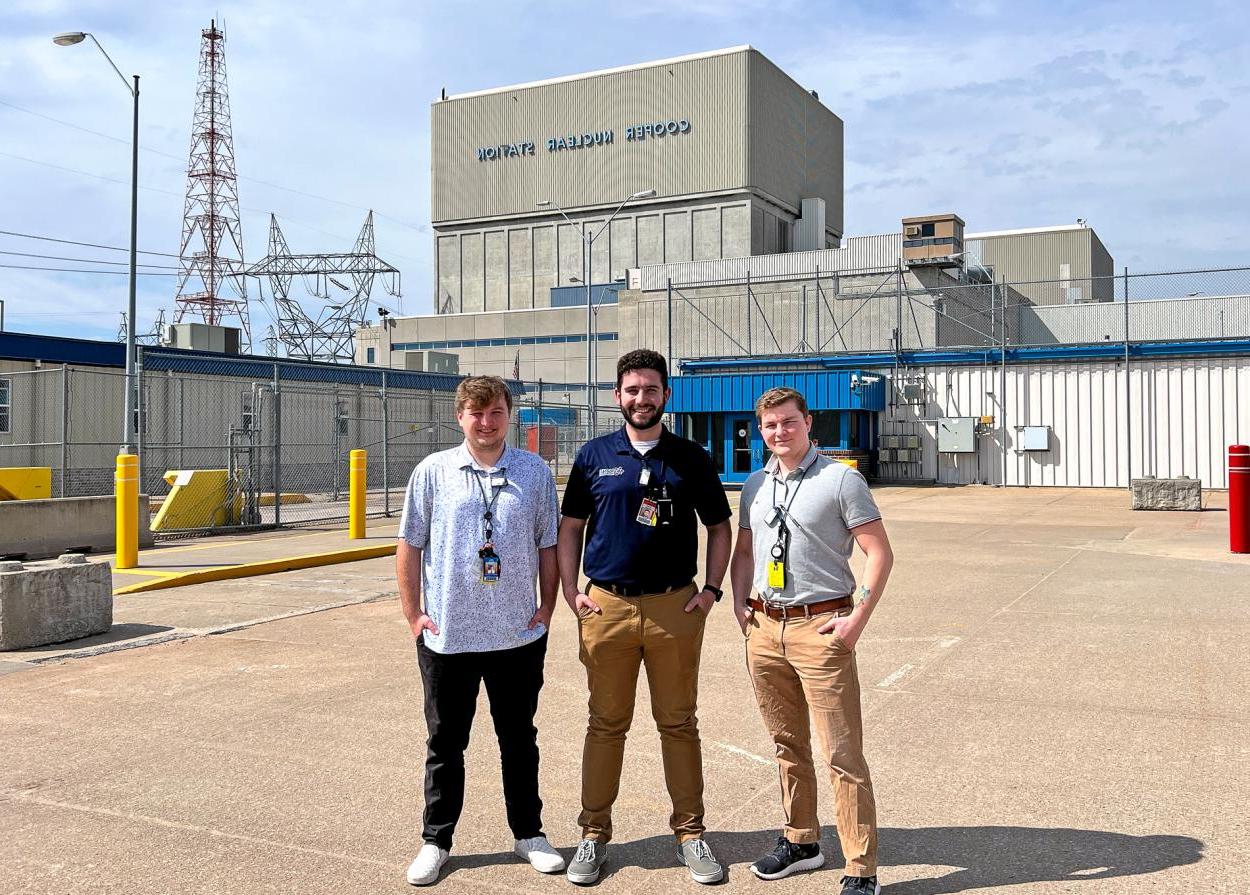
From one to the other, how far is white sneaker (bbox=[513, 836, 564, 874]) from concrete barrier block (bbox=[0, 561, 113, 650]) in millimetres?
5700

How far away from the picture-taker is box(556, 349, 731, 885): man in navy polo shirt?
4.23 meters

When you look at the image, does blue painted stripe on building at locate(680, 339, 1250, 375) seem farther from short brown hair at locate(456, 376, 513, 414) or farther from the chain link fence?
short brown hair at locate(456, 376, 513, 414)

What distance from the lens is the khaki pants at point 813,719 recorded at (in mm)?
3936

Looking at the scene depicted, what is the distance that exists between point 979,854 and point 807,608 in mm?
1199

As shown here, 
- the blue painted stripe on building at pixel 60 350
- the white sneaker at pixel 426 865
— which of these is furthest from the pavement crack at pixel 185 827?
the blue painted stripe on building at pixel 60 350

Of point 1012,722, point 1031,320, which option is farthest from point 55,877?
point 1031,320

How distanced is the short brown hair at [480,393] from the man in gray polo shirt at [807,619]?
1.04 m

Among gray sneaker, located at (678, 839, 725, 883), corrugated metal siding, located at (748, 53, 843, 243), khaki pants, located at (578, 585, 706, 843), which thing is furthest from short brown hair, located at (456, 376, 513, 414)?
corrugated metal siding, located at (748, 53, 843, 243)

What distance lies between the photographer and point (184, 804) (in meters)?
4.88

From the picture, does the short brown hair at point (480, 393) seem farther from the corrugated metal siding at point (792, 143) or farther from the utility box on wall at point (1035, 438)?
the corrugated metal siding at point (792, 143)

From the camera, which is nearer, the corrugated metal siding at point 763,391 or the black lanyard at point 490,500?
the black lanyard at point 490,500

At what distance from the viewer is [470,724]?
433 centimetres

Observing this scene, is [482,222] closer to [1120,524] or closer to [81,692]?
[1120,524]

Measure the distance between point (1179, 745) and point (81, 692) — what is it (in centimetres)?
642
